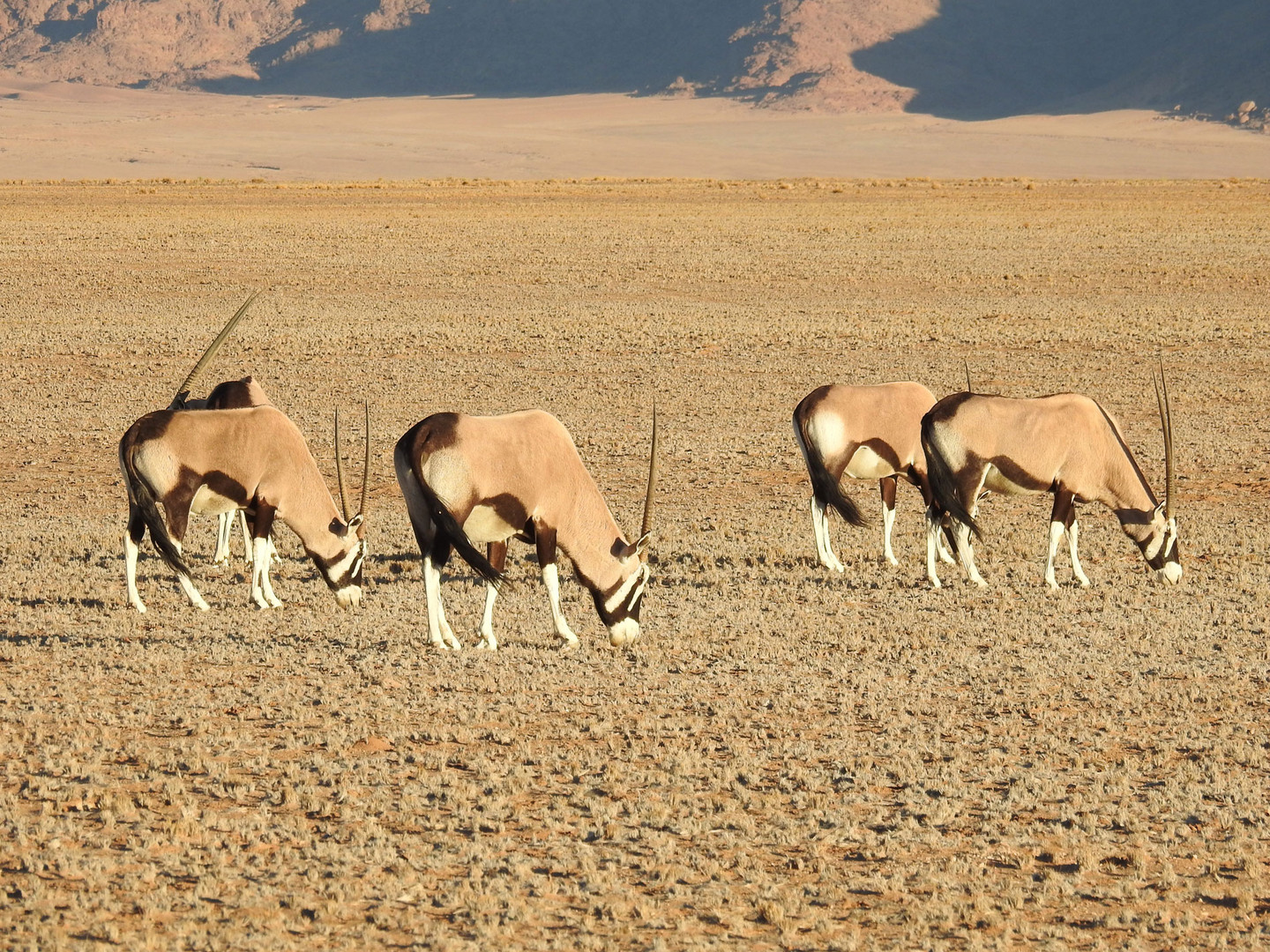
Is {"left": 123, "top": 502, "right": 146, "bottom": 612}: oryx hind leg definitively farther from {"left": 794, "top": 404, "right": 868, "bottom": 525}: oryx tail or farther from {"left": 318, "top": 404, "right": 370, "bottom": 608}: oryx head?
{"left": 794, "top": 404, "right": 868, "bottom": 525}: oryx tail

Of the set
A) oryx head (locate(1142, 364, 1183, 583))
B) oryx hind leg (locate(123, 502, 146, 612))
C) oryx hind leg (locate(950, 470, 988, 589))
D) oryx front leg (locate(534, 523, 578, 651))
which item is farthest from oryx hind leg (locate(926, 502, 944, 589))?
oryx hind leg (locate(123, 502, 146, 612))

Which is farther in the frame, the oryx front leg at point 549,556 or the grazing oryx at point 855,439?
the grazing oryx at point 855,439

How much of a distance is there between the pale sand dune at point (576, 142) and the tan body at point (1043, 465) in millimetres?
94617

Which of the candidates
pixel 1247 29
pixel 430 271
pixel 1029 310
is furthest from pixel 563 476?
pixel 1247 29

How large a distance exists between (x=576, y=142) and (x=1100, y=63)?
79386 millimetres

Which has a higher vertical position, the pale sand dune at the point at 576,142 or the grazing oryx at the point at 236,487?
the pale sand dune at the point at 576,142

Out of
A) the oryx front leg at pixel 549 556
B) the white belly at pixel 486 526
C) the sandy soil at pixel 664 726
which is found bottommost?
the sandy soil at pixel 664 726

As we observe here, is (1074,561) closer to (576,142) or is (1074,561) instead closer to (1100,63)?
(576,142)

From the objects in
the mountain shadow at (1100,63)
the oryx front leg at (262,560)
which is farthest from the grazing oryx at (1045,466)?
the mountain shadow at (1100,63)

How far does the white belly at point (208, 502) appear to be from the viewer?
8.85 meters

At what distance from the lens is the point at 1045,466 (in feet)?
31.8

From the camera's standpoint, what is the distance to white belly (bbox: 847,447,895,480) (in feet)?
34.5

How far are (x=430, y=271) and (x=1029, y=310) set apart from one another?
1301 cm

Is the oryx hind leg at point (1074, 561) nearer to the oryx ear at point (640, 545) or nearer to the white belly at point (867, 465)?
the white belly at point (867, 465)
